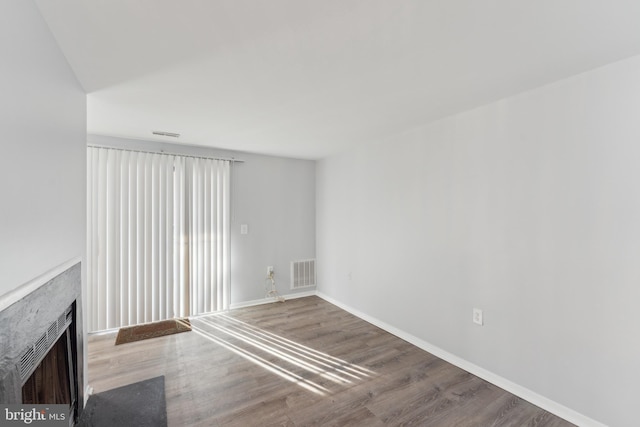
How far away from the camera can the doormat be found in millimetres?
3129

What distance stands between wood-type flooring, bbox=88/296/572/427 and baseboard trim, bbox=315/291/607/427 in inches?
2.0

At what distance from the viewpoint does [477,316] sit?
2.45 m

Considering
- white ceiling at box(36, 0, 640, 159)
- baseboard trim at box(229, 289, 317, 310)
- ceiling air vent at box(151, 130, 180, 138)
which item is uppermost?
ceiling air vent at box(151, 130, 180, 138)

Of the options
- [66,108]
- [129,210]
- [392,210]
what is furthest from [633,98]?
[129,210]

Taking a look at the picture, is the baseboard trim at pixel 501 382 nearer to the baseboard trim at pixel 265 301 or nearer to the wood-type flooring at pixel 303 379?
the wood-type flooring at pixel 303 379

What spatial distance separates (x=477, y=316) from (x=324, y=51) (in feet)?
8.11

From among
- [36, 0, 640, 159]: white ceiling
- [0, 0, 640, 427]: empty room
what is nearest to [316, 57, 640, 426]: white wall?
[0, 0, 640, 427]: empty room

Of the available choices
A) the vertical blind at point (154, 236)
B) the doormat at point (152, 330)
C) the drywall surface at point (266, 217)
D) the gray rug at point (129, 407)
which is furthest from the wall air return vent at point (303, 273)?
the gray rug at point (129, 407)

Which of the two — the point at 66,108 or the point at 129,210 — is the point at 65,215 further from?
the point at 129,210

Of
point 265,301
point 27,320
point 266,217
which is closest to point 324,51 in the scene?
point 27,320

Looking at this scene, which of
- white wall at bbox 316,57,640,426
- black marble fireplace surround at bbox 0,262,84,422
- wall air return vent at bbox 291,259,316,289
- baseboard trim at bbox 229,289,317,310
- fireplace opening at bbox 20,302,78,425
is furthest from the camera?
wall air return vent at bbox 291,259,316,289

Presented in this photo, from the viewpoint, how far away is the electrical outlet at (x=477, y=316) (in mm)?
2422

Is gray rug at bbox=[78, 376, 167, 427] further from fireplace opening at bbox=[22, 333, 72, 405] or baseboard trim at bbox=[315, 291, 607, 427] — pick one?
baseboard trim at bbox=[315, 291, 607, 427]

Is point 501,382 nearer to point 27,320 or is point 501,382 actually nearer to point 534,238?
point 534,238
